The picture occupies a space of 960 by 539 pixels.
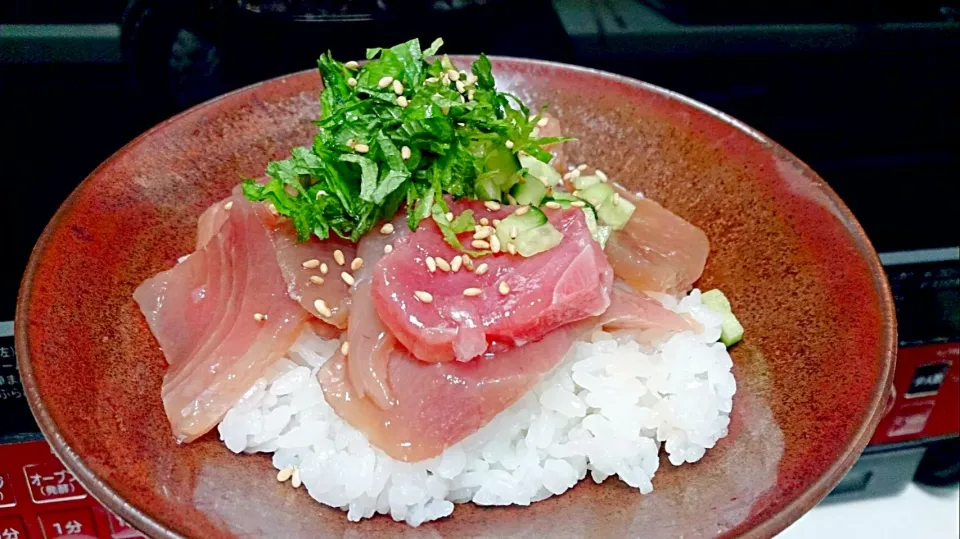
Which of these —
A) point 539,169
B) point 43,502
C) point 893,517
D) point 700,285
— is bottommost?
point 893,517

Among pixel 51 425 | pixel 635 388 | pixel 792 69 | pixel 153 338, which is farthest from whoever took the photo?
pixel 792 69

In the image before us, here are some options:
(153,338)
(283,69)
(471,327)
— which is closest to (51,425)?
(153,338)

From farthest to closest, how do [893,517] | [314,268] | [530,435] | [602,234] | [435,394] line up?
1. [893,517]
2. [602,234]
3. [314,268]
4. [530,435]
5. [435,394]

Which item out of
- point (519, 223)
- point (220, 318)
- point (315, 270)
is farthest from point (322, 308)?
point (519, 223)

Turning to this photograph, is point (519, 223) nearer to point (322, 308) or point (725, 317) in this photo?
point (322, 308)

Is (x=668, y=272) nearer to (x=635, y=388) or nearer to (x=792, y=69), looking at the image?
(x=635, y=388)

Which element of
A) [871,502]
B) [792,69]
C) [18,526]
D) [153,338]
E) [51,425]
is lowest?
[871,502]
